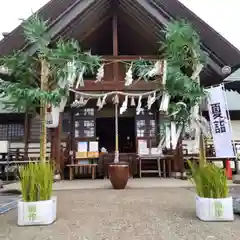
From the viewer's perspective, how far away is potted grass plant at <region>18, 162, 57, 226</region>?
2.96 meters

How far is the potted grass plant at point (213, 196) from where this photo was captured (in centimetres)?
307

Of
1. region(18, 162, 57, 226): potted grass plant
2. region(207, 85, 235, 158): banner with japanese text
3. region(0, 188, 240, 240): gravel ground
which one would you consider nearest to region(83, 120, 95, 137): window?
region(207, 85, 235, 158): banner with japanese text

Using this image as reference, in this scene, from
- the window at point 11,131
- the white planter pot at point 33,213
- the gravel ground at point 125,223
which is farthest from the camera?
the window at point 11,131

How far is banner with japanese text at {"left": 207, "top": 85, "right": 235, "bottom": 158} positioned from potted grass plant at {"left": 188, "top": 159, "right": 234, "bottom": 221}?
259cm

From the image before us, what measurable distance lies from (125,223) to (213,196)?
1021 mm

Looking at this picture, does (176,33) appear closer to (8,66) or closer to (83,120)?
(8,66)

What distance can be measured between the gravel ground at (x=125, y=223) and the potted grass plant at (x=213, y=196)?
0.37 feet

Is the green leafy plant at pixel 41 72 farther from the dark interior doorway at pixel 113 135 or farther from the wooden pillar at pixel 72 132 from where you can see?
the dark interior doorway at pixel 113 135

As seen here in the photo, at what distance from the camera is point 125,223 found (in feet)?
9.91

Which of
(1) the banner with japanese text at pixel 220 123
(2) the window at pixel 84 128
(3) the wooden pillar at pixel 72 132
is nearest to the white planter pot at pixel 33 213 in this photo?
(1) the banner with japanese text at pixel 220 123

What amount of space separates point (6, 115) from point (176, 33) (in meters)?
7.87

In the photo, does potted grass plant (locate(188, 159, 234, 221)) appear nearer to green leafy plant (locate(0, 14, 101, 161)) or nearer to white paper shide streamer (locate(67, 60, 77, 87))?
green leafy plant (locate(0, 14, 101, 161))

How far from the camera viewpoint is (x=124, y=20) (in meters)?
7.54

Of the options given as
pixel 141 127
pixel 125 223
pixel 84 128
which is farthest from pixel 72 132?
pixel 125 223
